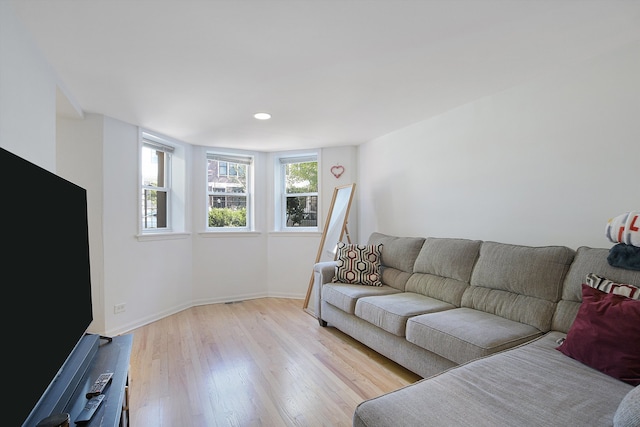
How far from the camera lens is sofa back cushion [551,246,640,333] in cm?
180

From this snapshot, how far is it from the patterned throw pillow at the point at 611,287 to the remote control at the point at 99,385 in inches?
97.7

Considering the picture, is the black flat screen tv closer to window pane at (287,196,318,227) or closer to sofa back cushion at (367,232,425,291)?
sofa back cushion at (367,232,425,291)

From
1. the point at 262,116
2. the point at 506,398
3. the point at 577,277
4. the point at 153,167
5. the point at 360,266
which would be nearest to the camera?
the point at 506,398

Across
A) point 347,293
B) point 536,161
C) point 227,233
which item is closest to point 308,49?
point 536,161

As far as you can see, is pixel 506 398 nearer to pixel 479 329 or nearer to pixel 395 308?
pixel 479 329

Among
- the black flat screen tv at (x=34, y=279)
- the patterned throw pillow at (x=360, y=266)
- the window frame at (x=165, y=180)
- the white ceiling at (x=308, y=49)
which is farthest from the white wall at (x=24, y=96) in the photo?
the patterned throw pillow at (x=360, y=266)

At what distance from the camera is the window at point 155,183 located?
12.8 ft

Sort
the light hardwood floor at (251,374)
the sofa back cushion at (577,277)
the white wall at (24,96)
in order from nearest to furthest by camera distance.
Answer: the white wall at (24,96), the sofa back cushion at (577,277), the light hardwood floor at (251,374)

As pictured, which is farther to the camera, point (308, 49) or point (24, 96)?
point (308, 49)

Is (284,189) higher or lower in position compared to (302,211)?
higher

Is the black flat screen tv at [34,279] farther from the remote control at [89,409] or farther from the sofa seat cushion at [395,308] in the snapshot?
the sofa seat cushion at [395,308]

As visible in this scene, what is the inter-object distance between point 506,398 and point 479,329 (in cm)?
77

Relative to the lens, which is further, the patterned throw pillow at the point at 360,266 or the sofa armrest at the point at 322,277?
Result: the sofa armrest at the point at 322,277

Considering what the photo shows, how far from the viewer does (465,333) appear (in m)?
1.93
